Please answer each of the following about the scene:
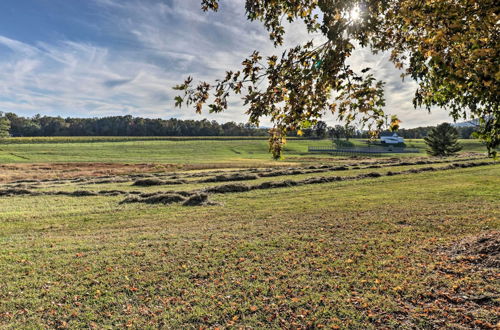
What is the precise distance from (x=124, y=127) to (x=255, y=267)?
175 m

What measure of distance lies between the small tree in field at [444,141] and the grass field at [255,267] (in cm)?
6679

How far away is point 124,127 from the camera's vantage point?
170500mm

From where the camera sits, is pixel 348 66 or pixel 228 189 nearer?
pixel 348 66

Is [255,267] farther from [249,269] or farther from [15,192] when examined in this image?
[15,192]

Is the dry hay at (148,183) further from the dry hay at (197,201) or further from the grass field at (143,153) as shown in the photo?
the grass field at (143,153)

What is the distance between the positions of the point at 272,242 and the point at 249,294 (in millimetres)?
3999

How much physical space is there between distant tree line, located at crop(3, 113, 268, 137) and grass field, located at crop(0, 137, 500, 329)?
14923cm

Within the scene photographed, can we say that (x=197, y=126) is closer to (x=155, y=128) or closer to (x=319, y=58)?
(x=155, y=128)

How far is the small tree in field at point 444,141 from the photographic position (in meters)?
77.3

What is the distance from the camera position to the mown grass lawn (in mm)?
6621

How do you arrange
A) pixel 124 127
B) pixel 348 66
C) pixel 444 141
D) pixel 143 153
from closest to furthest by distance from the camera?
pixel 348 66 → pixel 444 141 → pixel 143 153 → pixel 124 127

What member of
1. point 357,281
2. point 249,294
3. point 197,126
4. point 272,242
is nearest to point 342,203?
point 272,242

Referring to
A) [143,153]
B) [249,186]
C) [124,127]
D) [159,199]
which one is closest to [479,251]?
[159,199]

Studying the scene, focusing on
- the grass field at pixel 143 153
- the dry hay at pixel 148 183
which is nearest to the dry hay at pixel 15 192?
the dry hay at pixel 148 183
